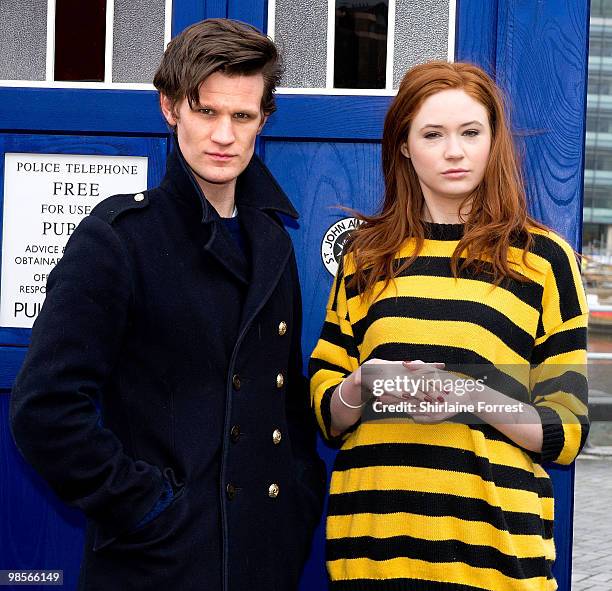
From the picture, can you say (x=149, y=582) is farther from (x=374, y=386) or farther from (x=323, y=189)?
(x=323, y=189)

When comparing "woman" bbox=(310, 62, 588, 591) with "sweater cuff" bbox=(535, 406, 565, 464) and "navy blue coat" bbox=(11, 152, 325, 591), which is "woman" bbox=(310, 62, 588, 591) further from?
"navy blue coat" bbox=(11, 152, 325, 591)

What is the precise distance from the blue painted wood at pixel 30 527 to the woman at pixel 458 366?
3.13ft

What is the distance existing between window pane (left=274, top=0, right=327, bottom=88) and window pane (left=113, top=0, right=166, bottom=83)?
0.34m

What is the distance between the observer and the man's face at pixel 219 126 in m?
1.96

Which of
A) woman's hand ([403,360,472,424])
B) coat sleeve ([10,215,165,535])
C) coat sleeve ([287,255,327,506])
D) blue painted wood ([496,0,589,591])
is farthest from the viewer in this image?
blue painted wood ([496,0,589,591])

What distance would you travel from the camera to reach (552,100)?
8.84 ft

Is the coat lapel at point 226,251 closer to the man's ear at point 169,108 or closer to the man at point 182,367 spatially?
the man at point 182,367

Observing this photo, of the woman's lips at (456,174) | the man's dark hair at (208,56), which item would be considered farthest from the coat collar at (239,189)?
the woman's lips at (456,174)

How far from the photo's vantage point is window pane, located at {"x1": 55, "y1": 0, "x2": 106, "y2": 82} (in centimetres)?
282

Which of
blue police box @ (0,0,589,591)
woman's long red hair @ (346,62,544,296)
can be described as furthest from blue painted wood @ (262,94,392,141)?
woman's long red hair @ (346,62,544,296)

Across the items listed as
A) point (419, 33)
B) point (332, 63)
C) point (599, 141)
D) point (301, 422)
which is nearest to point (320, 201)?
point (332, 63)

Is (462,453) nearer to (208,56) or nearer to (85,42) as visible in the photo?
(208,56)

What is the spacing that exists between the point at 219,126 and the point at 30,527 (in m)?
1.40

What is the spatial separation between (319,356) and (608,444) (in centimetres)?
831
